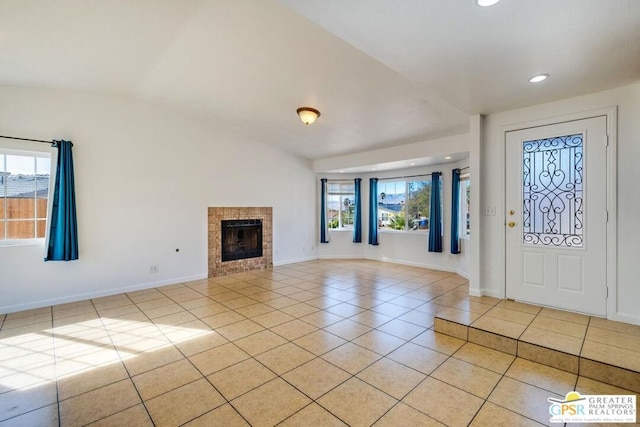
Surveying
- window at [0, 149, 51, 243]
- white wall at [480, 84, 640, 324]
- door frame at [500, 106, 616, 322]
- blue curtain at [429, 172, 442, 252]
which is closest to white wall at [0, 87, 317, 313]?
window at [0, 149, 51, 243]

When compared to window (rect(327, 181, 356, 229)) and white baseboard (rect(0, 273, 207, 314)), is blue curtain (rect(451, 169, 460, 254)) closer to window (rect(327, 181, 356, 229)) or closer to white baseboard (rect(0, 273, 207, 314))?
window (rect(327, 181, 356, 229))

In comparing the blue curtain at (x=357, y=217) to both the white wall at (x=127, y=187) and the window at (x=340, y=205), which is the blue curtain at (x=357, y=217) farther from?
the white wall at (x=127, y=187)

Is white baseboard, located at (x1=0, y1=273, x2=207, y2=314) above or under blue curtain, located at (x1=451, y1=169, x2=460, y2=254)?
under

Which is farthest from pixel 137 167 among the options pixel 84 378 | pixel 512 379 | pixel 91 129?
pixel 512 379

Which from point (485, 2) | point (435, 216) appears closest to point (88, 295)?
point (485, 2)

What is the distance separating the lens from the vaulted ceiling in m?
1.93

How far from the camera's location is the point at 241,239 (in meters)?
6.25

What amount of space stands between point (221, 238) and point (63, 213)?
2481mm

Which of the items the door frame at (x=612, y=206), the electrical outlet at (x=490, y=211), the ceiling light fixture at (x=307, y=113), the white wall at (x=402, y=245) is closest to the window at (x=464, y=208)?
the white wall at (x=402, y=245)

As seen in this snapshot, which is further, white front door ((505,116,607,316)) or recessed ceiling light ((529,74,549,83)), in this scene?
white front door ((505,116,607,316))

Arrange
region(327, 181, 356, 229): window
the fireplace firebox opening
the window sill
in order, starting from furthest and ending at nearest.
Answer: region(327, 181, 356, 229): window → the window sill → the fireplace firebox opening

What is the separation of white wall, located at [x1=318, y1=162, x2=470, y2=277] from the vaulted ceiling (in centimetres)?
181

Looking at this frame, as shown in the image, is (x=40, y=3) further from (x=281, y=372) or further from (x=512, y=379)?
(x=512, y=379)

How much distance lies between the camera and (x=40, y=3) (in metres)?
2.46
